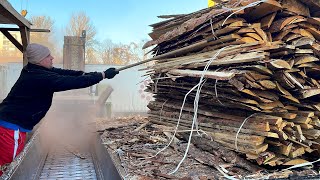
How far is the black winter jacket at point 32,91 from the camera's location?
13.0ft

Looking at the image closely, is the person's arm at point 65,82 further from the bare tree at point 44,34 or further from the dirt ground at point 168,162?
the bare tree at point 44,34

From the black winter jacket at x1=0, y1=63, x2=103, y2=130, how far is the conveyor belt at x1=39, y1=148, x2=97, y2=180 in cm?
92

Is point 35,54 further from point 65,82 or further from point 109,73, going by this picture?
point 109,73

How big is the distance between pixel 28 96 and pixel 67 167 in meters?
1.52

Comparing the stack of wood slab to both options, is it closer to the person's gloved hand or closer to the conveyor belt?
the person's gloved hand

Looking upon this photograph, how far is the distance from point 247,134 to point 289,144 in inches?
19.4

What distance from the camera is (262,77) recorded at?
12.2 feet

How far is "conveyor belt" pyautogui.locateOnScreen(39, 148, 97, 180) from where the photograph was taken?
4638 millimetres

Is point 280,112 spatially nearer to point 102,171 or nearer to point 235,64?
point 235,64

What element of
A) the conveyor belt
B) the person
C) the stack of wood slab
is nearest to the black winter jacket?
the person

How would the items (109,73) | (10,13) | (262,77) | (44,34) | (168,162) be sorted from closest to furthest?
(262,77) → (168,162) → (109,73) → (10,13) → (44,34)

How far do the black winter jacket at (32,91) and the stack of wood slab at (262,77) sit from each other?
4.84 feet

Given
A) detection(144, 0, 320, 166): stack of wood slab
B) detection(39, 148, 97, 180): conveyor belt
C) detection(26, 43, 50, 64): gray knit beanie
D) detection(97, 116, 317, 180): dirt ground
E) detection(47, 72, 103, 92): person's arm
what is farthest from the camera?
detection(39, 148, 97, 180): conveyor belt

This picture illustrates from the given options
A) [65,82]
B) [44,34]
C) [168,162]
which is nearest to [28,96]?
[65,82]
